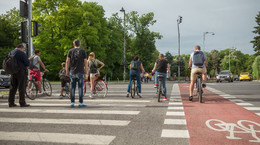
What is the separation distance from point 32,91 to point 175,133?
7.38 m

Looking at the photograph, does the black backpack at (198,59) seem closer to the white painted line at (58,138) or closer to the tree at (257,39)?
the white painted line at (58,138)

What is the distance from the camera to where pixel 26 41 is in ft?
36.4

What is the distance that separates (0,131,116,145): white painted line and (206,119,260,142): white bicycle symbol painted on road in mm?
2043

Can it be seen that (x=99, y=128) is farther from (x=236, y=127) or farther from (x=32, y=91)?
(x=32, y=91)

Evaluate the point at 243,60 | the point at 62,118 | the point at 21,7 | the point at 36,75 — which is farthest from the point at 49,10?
the point at 243,60

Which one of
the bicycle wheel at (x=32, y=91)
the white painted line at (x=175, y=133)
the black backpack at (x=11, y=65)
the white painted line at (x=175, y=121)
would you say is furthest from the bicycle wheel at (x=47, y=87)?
the white painted line at (x=175, y=133)

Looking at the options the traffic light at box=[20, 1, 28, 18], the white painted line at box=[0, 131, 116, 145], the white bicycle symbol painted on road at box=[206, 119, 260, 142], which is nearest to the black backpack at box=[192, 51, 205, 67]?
the white bicycle symbol painted on road at box=[206, 119, 260, 142]

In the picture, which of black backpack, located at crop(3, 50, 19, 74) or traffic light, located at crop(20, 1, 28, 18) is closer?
black backpack, located at crop(3, 50, 19, 74)

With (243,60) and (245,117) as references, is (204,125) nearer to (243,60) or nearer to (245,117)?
(245,117)

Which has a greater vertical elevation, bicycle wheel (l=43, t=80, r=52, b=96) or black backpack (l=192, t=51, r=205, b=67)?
Result: black backpack (l=192, t=51, r=205, b=67)

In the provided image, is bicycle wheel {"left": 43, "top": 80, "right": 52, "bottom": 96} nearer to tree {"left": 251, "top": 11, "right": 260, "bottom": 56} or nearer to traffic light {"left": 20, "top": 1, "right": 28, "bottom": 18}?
traffic light {"left": 20, "top": 1, "right": 28, "bottom": 18}

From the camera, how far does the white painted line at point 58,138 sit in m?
3.72

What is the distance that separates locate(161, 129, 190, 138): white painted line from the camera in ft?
13.0

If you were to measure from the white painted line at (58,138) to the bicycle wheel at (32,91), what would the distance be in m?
5.73
